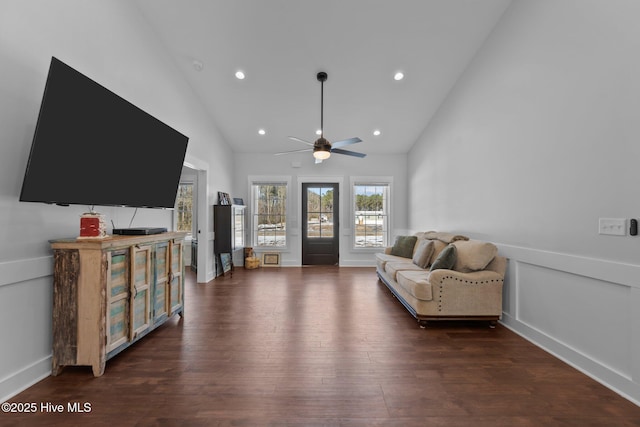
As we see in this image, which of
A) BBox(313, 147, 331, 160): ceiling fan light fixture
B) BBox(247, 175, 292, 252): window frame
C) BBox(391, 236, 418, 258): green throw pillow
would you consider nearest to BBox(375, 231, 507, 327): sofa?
BBox(391, 236, 418, 258): green throw pillow

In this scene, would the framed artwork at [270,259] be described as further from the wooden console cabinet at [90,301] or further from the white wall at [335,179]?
the wooden console cabinet at [90,301]

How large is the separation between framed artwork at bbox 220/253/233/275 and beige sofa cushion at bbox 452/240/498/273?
432 cm

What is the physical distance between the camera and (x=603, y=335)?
6.81 feet

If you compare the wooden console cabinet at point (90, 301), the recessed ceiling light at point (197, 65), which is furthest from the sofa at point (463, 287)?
the recessed ceiling light at point (197, 65)

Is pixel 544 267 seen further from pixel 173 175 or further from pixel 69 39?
pixel 69 39

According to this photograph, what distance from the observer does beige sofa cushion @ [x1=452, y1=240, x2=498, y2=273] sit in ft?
10.1

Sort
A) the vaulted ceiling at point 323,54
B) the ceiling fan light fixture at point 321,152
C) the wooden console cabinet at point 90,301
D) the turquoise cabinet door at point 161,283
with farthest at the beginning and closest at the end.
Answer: the ceiling fan light fixture at point 321,152
the vaulted ceiling at point 323,54
the turquoise cabinet door at point 161,283
the wooden console cabinet at point 90,301

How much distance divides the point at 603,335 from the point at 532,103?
217cm

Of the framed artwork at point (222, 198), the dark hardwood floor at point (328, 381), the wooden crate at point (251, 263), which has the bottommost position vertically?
the dark hardwood floor at point (328, 381)

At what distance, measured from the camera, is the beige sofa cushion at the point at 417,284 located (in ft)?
Answer: 9.95

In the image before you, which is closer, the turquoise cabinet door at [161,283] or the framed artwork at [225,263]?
the turquoise cabinet door at [161,283]

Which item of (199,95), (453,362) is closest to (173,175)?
(199,95)

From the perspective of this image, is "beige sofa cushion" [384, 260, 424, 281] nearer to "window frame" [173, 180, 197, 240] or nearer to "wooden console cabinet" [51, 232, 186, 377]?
"wooden console cabinet" [51, 232, 186, 377]

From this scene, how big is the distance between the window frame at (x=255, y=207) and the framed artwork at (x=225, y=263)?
31.4 inches
